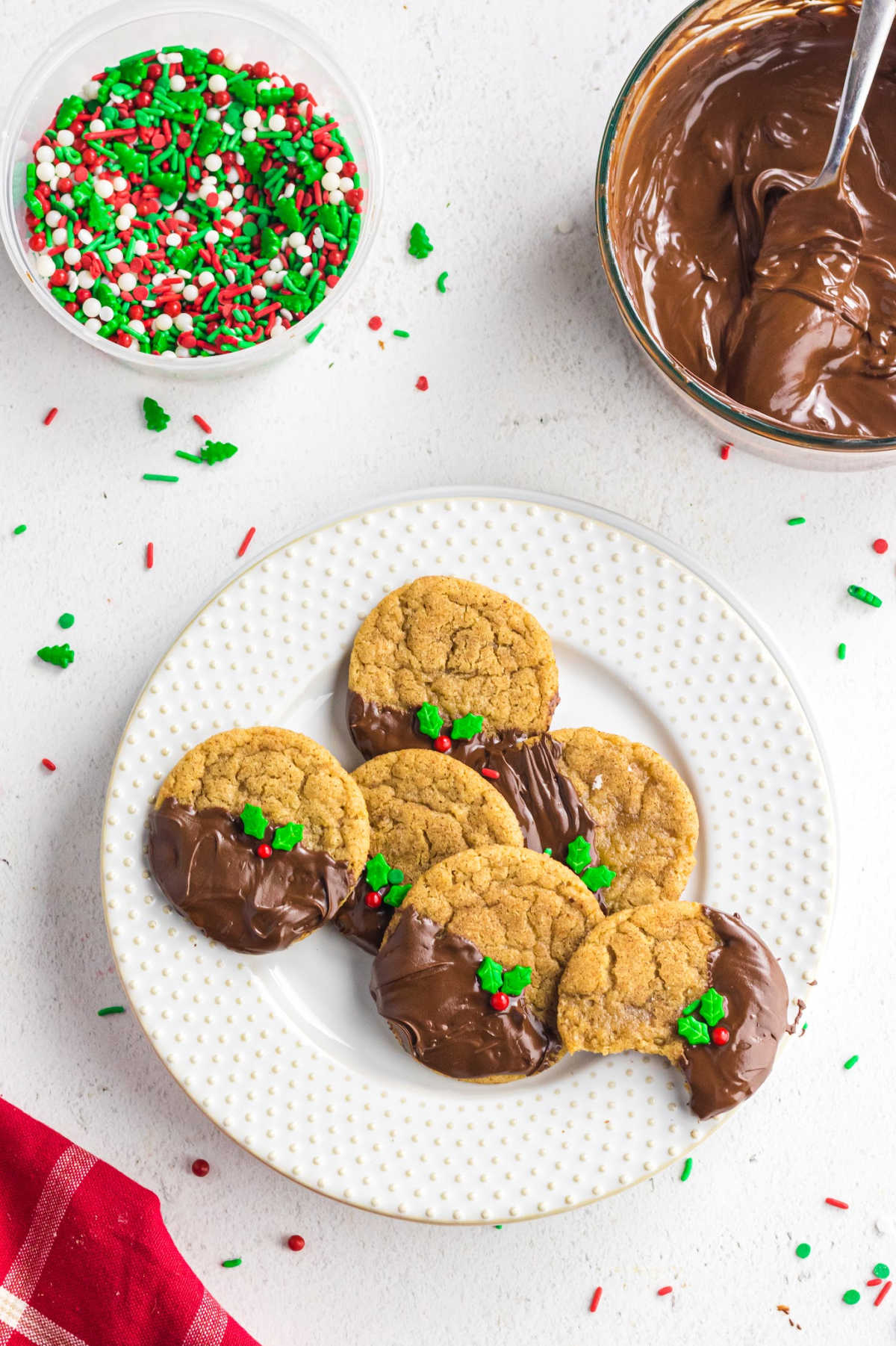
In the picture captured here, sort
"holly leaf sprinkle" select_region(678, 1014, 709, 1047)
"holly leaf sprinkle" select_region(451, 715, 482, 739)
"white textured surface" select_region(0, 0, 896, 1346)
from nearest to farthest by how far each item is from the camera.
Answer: "holly leaf sprinkle" select_region(678, 1014, 709, 1047)
"holly leaf sprinkle" select_region(451, 715, 482, 739)
"white textured surface" select_region(0, 0, 896, 1346)

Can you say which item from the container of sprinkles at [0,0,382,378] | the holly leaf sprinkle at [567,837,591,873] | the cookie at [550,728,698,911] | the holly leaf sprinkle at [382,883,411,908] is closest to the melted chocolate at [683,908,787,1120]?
the cookie at [550,728,698,911]

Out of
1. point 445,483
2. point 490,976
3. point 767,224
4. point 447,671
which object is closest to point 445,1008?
point 490,976

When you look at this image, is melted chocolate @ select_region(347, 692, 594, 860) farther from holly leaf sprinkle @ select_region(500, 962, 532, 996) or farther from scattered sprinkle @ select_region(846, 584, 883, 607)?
scattered sprinkle @ select_region(846, 584, 883, 607)

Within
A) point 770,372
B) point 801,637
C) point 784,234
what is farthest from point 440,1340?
point 784,234

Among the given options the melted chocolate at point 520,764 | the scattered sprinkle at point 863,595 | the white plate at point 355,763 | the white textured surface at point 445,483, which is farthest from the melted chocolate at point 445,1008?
the scattered sprinkle at point 863,595

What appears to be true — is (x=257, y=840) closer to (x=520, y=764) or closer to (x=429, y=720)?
(x=429, y=720)

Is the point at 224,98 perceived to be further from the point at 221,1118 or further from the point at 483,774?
the point at 221,1118
